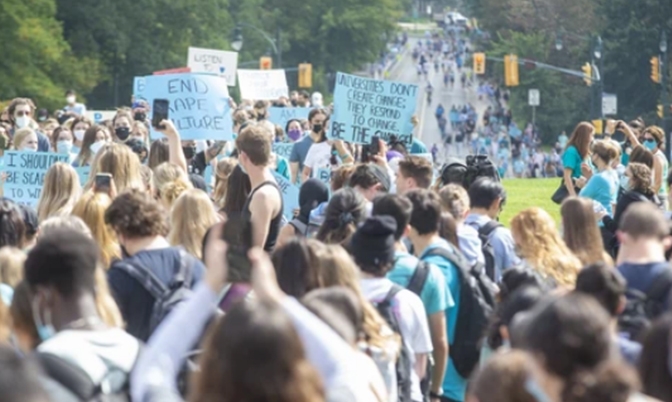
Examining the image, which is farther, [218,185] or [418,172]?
[218,185]

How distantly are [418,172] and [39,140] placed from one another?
7.07m

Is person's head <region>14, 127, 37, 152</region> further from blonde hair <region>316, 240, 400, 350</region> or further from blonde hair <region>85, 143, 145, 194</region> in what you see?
blonde hair <region>316, 240, 400, 350</region>

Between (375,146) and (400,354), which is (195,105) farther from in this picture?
(400,354)

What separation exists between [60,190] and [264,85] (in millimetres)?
17506

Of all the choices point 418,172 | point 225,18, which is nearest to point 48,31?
point 225,18

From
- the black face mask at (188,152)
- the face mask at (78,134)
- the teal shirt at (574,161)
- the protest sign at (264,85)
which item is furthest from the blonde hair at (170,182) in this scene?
the protest sign at (264,85)

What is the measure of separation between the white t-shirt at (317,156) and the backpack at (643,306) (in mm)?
8369

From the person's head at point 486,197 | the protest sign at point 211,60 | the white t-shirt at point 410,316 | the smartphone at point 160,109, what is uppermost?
the protest sign at point 211,60

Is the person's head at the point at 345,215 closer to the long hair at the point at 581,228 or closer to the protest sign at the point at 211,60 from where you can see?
the long hair at the point at 581,228

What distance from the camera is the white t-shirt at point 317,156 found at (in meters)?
15.6

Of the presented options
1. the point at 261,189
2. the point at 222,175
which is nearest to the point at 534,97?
the point at 222,175

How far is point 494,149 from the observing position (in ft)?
261

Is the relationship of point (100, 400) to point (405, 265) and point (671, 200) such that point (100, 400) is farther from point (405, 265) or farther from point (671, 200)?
point (671, 200)

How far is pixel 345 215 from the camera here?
27.3 ft
